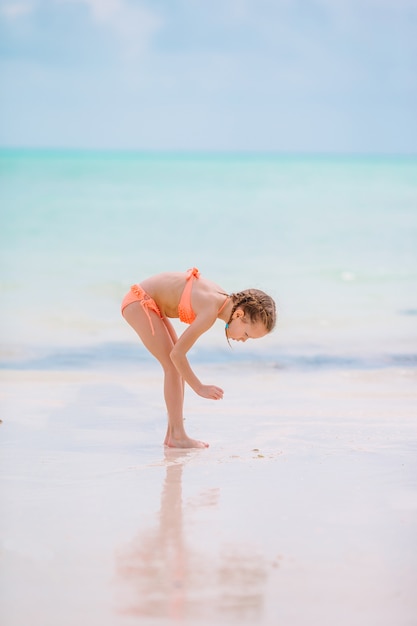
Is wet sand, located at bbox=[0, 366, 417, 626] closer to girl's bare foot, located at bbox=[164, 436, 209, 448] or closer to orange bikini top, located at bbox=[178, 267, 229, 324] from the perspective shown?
girl's bare foot, located at bbox=[164, 436, 209, 448]

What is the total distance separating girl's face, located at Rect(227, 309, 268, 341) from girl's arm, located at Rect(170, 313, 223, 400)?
9 centimetres

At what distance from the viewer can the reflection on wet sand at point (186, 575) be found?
63.7 inches

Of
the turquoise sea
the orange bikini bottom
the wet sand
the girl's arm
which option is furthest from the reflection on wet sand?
the turquoise sea

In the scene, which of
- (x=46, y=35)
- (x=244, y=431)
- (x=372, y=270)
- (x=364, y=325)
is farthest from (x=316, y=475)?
(x=46, y=35)

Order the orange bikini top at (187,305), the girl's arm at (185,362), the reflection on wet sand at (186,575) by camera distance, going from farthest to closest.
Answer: the orange bikini top at (187,305) < the girl's arm at (185,362) < the reflection on wet sand at (186,575)

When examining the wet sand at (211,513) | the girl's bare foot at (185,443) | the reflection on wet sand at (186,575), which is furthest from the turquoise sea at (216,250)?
the reflection on wet sand at (186,575)

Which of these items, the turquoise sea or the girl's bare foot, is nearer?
the girl's bare foot

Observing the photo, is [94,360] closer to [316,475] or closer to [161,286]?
[161,286]

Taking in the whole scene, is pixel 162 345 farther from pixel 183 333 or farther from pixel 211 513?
pixel 211 513

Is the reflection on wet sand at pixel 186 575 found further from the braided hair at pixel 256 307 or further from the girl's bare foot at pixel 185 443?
the braided hair at pixel 256 307

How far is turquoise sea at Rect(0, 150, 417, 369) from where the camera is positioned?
4.79 metres

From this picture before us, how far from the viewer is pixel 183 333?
106 inches

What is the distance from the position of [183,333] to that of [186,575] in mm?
1021

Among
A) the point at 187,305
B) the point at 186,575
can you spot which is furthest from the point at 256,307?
the point at 186,575
